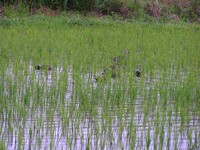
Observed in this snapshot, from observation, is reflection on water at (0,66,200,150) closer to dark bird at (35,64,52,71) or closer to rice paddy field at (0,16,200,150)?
rice paddy field at (0,16,200,150)

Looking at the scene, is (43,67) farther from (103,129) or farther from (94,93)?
(103,129)

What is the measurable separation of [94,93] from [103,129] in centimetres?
109

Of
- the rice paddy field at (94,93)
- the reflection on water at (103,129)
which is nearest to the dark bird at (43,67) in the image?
the rice paddy field at (94,93)

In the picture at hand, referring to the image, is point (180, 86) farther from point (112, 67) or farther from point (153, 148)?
point (153, 148)

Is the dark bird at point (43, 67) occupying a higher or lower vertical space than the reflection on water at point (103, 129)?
lower

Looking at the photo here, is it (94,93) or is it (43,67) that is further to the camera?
(43,67)

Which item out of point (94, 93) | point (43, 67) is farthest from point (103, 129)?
point (43, 67)

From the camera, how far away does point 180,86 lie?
5820 mm

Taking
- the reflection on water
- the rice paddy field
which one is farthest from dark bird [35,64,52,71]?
the reflection on water

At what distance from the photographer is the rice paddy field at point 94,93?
13.4 ft

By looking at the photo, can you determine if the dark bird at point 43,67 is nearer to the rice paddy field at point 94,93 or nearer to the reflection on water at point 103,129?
the rice paddy field at point 94,93

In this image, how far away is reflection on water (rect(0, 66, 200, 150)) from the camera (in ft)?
12.9

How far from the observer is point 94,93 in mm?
5258

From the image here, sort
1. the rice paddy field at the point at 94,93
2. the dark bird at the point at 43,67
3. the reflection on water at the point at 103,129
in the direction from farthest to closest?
1. the dark bird at the point at 43,67
2. the rice paddy field at the point at 94,93
3. the reflection on water at the point at 103,129
